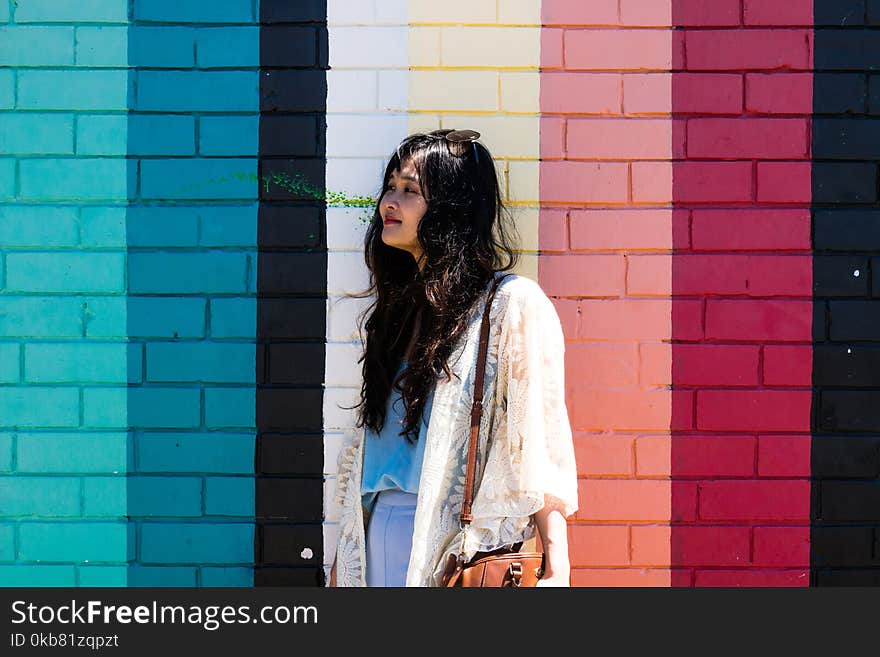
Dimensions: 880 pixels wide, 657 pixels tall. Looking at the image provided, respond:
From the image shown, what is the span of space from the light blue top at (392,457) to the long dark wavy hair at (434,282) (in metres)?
0.02

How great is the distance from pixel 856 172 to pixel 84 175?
2.55 meters

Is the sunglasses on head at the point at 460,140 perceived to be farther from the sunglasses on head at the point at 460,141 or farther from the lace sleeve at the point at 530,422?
the lace sleeve at the point at 530,422

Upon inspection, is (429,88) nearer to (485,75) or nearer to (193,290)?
(485,75)

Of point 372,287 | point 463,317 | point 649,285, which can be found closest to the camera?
point 463,317

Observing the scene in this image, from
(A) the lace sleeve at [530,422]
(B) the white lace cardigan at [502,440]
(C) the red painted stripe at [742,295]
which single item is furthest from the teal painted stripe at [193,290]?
(C) the red painted stripe at [742,295]

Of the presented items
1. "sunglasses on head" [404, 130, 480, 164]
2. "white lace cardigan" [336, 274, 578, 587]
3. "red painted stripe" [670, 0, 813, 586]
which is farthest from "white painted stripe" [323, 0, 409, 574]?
"red painted stripe" [670, 0, 813, 586]

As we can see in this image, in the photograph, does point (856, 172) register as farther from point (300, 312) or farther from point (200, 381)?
point (200, 381)

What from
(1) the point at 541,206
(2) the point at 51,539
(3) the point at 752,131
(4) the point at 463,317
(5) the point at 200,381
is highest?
(3) the point at 752,131

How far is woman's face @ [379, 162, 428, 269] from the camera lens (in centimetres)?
241

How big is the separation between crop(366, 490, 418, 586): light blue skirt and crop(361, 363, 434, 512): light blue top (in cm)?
3

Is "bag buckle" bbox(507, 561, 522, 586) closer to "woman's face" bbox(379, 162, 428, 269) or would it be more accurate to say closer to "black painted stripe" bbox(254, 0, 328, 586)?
"woman's face" bbox(379, 162, 428, 269)

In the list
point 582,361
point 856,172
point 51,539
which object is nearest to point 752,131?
point 856,172

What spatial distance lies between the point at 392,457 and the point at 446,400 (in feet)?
0.77

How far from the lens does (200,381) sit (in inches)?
117
